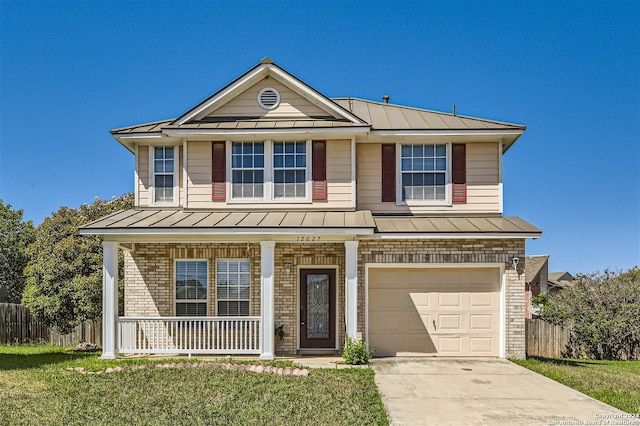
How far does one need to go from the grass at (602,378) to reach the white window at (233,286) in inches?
273

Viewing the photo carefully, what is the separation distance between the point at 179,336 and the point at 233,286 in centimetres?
189

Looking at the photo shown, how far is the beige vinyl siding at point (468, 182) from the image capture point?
46.4 feet

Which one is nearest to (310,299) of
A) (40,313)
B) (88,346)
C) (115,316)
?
(115,316)

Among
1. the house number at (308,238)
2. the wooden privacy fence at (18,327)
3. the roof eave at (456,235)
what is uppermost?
the roof eave at (456,235)

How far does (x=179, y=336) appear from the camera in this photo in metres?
13.7

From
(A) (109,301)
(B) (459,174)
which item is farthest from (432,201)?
(A) (109,301)

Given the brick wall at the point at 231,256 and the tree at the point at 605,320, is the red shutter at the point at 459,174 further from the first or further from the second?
the tree at the point at 605,320

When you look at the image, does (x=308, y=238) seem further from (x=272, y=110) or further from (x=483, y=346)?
(x=483, y=346)

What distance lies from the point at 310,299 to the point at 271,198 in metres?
2.85

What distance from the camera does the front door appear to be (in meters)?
13.8

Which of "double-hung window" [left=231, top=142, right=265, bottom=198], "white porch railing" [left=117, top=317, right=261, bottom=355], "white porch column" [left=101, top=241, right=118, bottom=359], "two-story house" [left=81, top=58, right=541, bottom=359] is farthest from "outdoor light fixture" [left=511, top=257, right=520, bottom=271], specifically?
"white porch column" [left=101, top=241, right=118, bottom=359]

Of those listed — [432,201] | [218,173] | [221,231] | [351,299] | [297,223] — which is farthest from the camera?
[432,201]

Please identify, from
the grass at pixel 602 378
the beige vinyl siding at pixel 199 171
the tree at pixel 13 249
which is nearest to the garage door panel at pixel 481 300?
the grass at pixel 602 378

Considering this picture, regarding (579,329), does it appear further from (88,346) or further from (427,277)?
(88,346)
